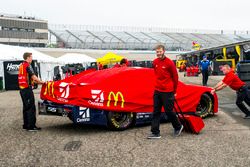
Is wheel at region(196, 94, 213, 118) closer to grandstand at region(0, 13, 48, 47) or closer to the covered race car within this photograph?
the covered race car

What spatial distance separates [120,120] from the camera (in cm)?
725

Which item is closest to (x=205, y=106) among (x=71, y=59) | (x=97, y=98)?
(x=97, y=98)

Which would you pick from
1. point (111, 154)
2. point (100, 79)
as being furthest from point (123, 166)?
point (100, 79)

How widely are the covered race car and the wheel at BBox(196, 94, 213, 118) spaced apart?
51cm

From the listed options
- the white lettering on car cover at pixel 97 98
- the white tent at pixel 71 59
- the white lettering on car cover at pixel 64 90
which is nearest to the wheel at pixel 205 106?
the white lettering on car cover at pixel 97 98

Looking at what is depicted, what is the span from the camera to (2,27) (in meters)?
94.2

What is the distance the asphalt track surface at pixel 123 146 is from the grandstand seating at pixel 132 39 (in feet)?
243

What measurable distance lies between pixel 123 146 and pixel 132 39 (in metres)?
86.5

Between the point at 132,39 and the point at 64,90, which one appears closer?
the point at 64,90

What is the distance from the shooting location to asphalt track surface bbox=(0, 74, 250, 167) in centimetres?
491

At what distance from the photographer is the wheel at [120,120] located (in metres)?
7.03

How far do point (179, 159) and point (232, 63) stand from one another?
2785cm

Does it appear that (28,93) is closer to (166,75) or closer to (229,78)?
(166,75)

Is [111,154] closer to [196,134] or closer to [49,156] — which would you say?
[49,156]
